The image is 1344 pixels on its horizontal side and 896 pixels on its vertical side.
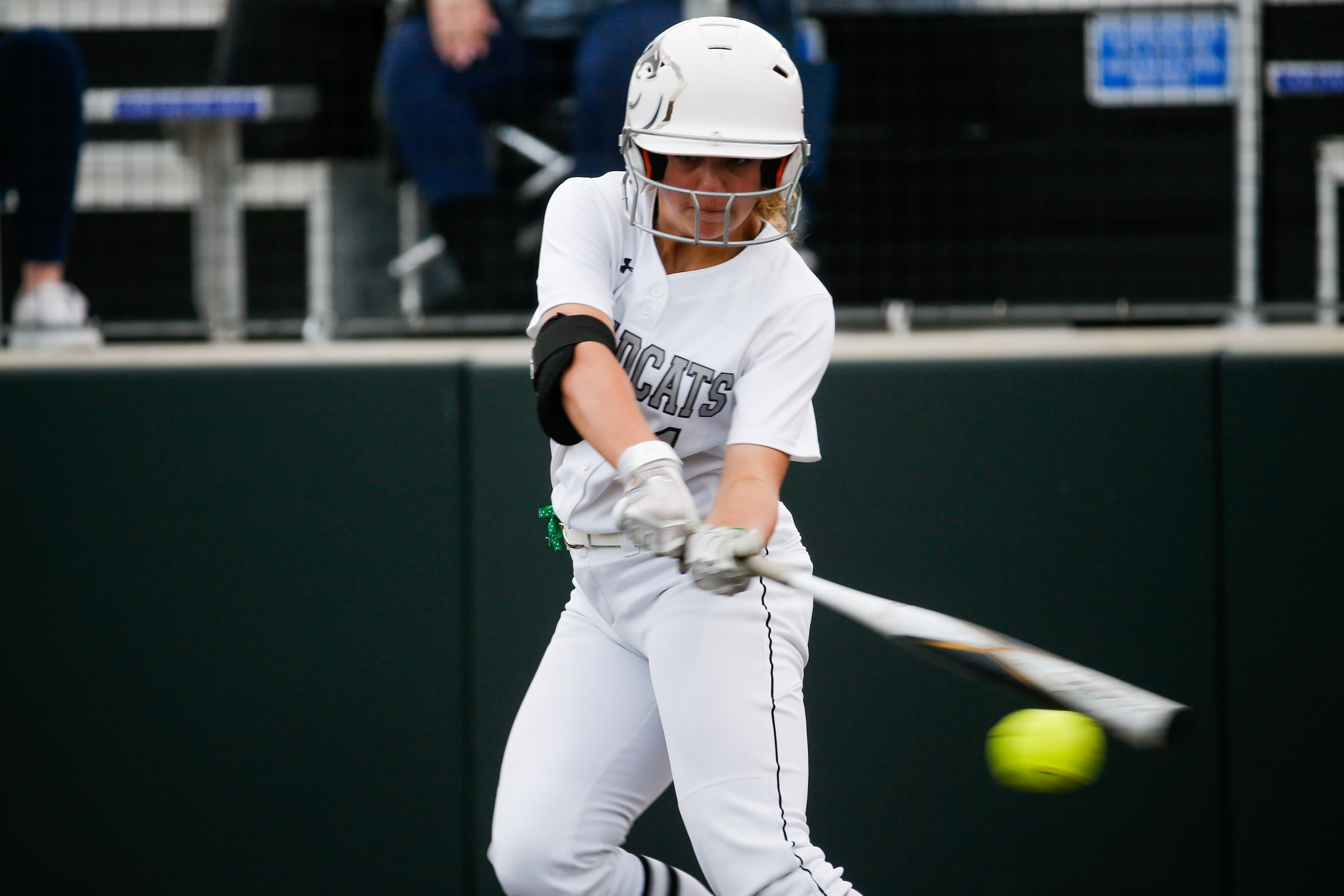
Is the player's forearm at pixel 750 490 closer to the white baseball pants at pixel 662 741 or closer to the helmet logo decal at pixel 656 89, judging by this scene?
the white baseball pants at pixel 662 741

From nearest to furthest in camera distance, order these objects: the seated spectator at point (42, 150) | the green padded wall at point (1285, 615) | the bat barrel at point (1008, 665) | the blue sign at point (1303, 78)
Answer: the bat barrel at point (1008, 665) < the green padded wall at point (1285, 615) < the seated spectator at point (42, 150) < the blue sign at point (1303, 78)

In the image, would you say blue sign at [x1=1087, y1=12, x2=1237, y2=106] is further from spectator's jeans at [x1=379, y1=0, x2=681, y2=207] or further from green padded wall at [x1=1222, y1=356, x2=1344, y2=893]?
spectator's jeans at [x1=379, y1=0, x2=681, y2=207]

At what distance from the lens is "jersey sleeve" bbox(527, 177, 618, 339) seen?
241cm

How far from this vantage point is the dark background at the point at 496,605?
330 centimetres

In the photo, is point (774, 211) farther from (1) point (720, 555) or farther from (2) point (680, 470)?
(1) point (720, 555)

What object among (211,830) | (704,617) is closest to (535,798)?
(704,617)

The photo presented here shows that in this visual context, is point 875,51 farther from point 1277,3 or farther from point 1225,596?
point 1225,596

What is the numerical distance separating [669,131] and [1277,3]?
242 centimetres

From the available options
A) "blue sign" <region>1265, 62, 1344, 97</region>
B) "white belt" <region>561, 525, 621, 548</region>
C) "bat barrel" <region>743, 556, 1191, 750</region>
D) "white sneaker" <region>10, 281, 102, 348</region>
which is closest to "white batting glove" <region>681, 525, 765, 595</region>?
"bat barrel" <region>743, 556, 1191, 750</region>

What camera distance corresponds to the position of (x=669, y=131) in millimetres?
2301

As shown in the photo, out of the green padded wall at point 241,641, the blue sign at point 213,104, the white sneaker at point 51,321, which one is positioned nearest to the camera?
the green padded wall at point 241,641

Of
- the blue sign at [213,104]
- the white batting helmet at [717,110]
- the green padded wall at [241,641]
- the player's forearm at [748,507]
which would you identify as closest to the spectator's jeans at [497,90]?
the blue sign at [213,104]

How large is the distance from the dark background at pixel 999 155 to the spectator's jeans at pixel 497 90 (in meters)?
0.28

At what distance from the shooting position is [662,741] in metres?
2.50
